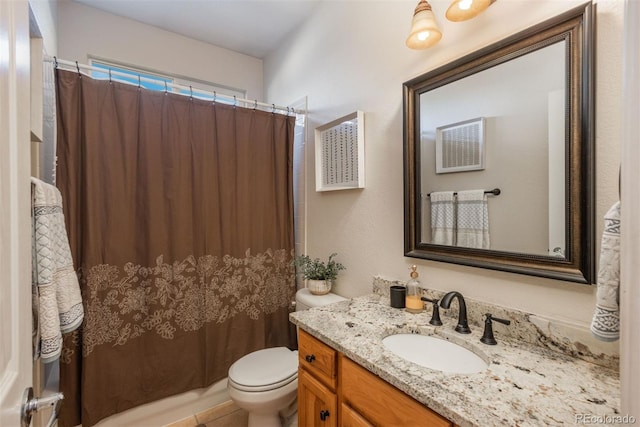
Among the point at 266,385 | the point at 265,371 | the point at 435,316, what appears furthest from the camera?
the point at 265,371

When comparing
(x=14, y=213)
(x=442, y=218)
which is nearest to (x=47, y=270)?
(x=14, y=213)

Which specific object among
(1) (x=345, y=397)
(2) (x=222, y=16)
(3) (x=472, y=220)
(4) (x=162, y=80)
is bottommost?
(1) (x=345, y=397)

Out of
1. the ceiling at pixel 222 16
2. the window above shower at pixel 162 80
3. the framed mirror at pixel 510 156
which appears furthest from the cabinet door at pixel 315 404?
the ceiling at pixel 222 16

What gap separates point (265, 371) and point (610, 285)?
155 centimetres

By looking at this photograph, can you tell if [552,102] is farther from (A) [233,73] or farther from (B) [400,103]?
(A) [233,73]

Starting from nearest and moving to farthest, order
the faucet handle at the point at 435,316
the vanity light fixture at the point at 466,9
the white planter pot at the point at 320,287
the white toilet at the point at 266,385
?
the vanity light fixture at the point at 466,9 < the faucet handle at the point at 435,316 < the white toilet at the point at 266,385 < the white planter pot at the point at 320,287

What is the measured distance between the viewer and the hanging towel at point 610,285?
2.01ft

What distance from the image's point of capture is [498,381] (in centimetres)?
81

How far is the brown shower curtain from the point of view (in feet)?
5.15

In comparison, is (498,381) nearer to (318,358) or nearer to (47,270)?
(318,358)

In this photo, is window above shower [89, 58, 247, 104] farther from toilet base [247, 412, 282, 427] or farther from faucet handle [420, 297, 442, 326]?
toilet base [247, 412, 282, 427]

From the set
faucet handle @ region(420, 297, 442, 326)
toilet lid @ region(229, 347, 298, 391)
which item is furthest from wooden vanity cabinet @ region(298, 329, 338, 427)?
faucet handle @ region(420, 297, 442, 326)

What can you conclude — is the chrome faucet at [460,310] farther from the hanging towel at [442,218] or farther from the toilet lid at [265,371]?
the toilet lid at [265,371]

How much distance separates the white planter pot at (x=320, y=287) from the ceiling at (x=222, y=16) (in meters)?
1.95
